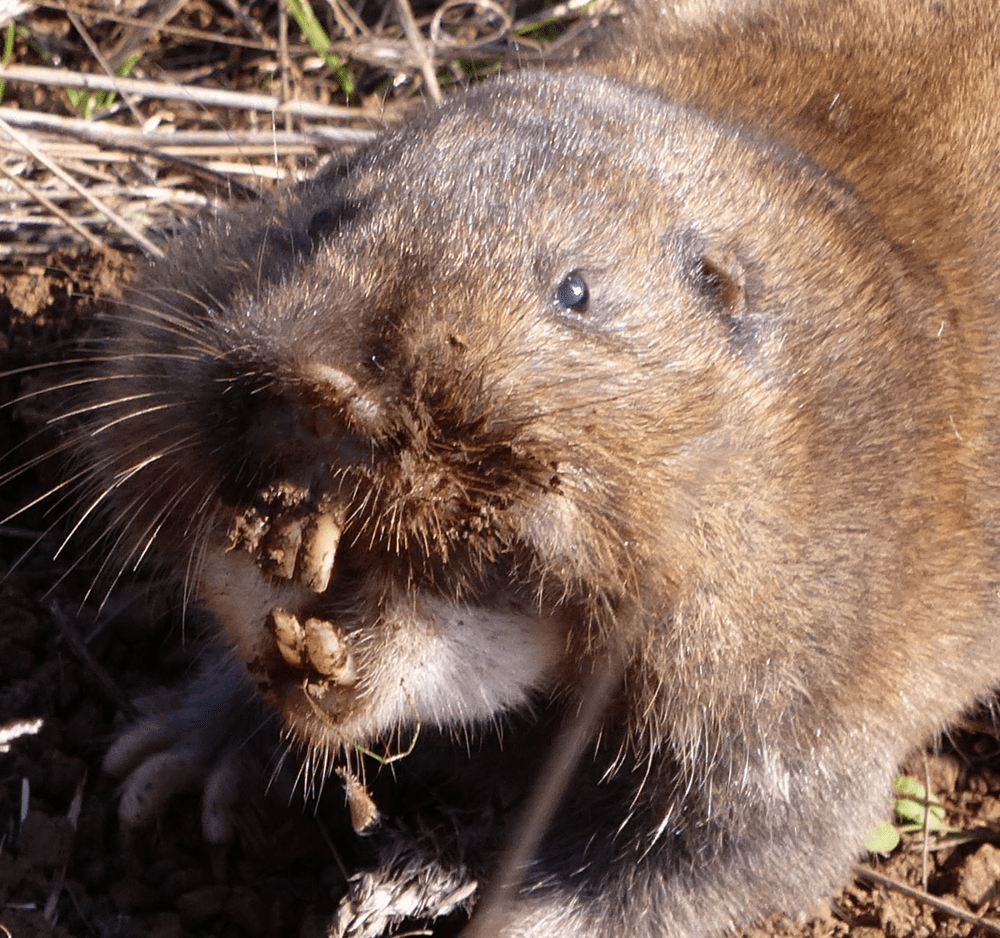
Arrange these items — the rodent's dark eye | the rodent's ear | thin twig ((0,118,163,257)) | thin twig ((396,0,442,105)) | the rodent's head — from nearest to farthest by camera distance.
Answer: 1. the rodent's head
2. the rodent's dark eye
3. the rodent's ear
4. thin twig ((0,118,163,257))
5. thin twig ((396,0,442,105))

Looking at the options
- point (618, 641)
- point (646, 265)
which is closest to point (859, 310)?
point (646, 265)

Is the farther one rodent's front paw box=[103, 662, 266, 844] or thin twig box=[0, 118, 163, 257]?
thin twig box=[0, 118, 163, 257]

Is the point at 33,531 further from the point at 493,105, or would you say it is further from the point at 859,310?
the point at 859,310

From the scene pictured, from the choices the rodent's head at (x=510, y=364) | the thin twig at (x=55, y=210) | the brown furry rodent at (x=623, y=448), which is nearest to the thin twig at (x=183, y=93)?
the thin twig at (x=55, y=210)

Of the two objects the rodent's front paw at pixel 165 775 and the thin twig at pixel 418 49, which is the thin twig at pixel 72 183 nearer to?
the thin twig at pixel 418 49

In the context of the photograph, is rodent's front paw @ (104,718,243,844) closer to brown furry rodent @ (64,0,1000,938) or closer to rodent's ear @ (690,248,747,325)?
brown furry rodent @ (64,0,1000,938)

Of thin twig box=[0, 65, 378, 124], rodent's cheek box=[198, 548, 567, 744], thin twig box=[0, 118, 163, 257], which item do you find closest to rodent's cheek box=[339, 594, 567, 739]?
rodent's cheek box=[198, 548, 567, 744]

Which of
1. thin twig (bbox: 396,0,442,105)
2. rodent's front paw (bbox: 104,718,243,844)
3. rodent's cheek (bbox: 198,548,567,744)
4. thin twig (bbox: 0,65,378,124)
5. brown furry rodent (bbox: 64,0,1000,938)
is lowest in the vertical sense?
rodent's front paw (bbox: 104,718,243,844)

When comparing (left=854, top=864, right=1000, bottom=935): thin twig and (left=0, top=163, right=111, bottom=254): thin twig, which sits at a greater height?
(left=0, top=163, right=111, bottom=254): thin twig
